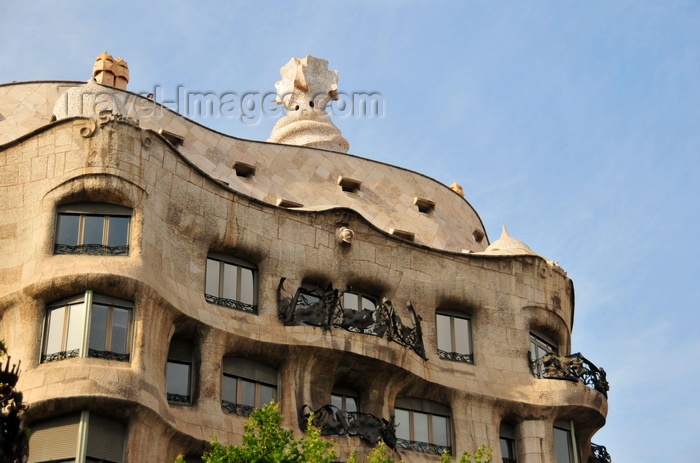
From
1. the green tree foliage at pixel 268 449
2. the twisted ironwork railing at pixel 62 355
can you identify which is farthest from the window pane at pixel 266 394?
the green tree foliage at pixel 268 449

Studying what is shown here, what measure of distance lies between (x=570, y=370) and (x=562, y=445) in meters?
1.99

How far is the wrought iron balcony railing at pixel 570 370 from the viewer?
41.0 meters

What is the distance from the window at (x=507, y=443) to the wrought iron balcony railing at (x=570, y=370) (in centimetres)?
167

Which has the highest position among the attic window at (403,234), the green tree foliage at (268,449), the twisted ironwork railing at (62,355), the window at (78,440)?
the attic window at (403,234)

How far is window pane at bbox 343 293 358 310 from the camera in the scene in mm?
40062

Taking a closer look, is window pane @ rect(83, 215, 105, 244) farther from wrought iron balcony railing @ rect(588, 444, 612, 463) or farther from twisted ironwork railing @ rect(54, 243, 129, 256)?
wrought iron balcony railing @ rect(588, 444, 612, 463)

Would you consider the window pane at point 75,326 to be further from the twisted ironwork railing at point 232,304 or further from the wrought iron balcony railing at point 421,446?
the wrought iron balcony railing at point 421,446

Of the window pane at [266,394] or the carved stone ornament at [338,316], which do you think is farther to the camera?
the carved stone ornament at [338,316]

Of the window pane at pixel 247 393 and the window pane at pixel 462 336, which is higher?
the window pane at pixel 462 336

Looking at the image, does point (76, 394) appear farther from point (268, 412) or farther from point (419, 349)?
point (419, 349)

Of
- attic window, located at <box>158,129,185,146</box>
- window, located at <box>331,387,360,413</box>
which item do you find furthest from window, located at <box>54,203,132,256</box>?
window, located at <box>331,387,360,413</box>

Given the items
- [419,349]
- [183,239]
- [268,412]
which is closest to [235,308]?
[183,239]

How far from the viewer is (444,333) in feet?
135

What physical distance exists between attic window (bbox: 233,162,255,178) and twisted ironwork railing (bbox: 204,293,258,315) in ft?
16.4
